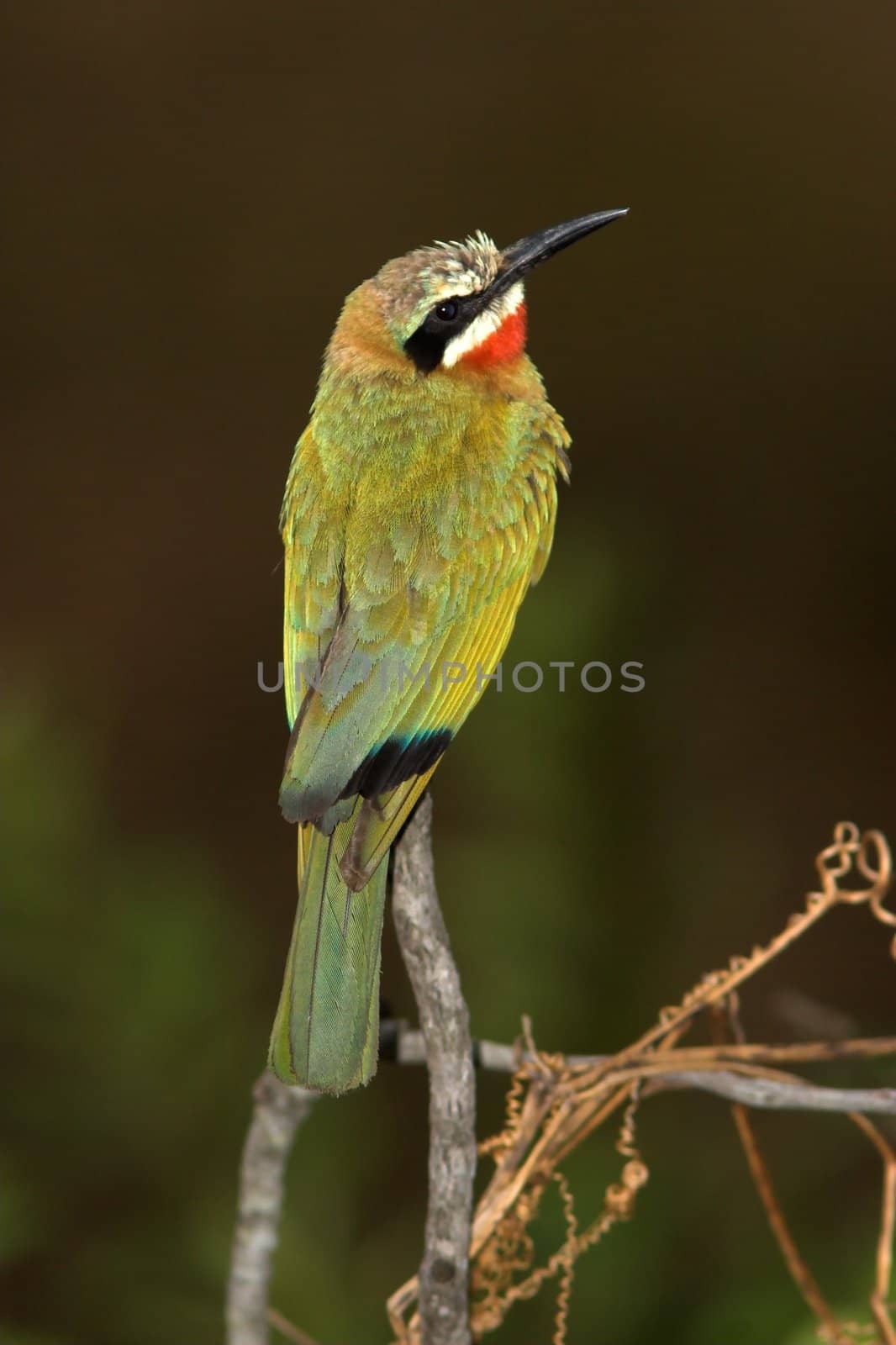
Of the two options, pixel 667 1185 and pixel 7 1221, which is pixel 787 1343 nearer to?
pixel 667 1185

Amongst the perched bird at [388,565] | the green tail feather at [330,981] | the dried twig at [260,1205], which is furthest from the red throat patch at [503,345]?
the dried twig at [260,1205]

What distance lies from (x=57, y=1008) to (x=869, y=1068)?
100 cm

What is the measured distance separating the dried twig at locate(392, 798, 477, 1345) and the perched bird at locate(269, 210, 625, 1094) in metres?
0.11

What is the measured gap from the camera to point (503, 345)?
1.43m

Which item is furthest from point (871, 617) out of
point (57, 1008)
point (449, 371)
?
point (57, 1008)

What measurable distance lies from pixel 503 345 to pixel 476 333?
0.14 feet

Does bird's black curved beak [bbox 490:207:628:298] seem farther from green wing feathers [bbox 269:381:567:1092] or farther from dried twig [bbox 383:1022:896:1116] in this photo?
dried twig [bbox 383:1022:896:1116]

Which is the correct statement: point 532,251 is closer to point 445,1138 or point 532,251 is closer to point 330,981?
point 330,981

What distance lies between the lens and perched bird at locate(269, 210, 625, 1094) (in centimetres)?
112

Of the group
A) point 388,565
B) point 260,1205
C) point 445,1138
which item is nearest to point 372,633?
A: point 388,565

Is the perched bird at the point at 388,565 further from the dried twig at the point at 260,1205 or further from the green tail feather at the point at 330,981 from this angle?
the dried twig at the point at 260,1205

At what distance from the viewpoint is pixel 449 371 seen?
4.60ft

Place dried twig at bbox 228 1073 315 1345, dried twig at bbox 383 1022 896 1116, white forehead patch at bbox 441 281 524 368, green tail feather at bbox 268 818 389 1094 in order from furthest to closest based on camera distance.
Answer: white forehead patch at bbox 441 281 524 368 → dried twig at bbox 228 1073 315 1345 → green tail feather at bbox 268 818 389 1094 → dried twig at bbox 383 1022 896 1116

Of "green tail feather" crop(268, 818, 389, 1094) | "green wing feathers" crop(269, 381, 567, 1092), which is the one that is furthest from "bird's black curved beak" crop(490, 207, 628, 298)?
"green tail feather" crop(268, 818, 389, 1094)
